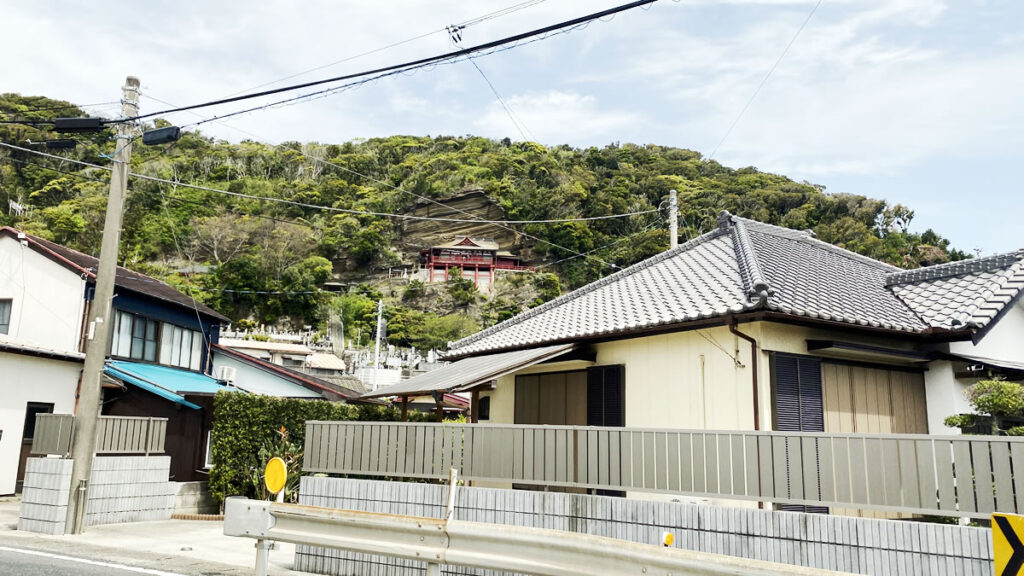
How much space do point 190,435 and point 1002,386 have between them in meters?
18.4

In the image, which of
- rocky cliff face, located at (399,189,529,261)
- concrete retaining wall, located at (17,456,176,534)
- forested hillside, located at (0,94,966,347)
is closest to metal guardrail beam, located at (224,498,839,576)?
concrete retaining wall, located at (17,456,176,534)

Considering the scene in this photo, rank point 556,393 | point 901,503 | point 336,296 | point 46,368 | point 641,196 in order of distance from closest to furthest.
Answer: point 901,503, point 556,393, point 46,368, point 336,296, point 641,196

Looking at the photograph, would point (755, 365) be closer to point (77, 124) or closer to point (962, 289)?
point (962, 289)

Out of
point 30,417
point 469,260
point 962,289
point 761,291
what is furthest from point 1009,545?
point 469,260

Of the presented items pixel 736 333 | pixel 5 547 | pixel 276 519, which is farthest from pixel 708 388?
pixel 5 547

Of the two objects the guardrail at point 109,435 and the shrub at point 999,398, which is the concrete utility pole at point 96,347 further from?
the shrub at point 999,398

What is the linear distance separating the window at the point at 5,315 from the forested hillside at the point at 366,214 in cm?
3284

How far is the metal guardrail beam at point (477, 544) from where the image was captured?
14.1ft

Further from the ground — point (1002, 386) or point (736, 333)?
point (736, 333)

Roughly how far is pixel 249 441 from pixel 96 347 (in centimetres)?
433

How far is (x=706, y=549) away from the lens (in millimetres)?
6512

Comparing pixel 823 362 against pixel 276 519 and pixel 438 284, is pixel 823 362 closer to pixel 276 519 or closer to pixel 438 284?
pixel 276 519

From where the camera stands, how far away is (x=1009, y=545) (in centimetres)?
308

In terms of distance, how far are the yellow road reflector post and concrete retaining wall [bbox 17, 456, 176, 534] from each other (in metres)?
12.0
